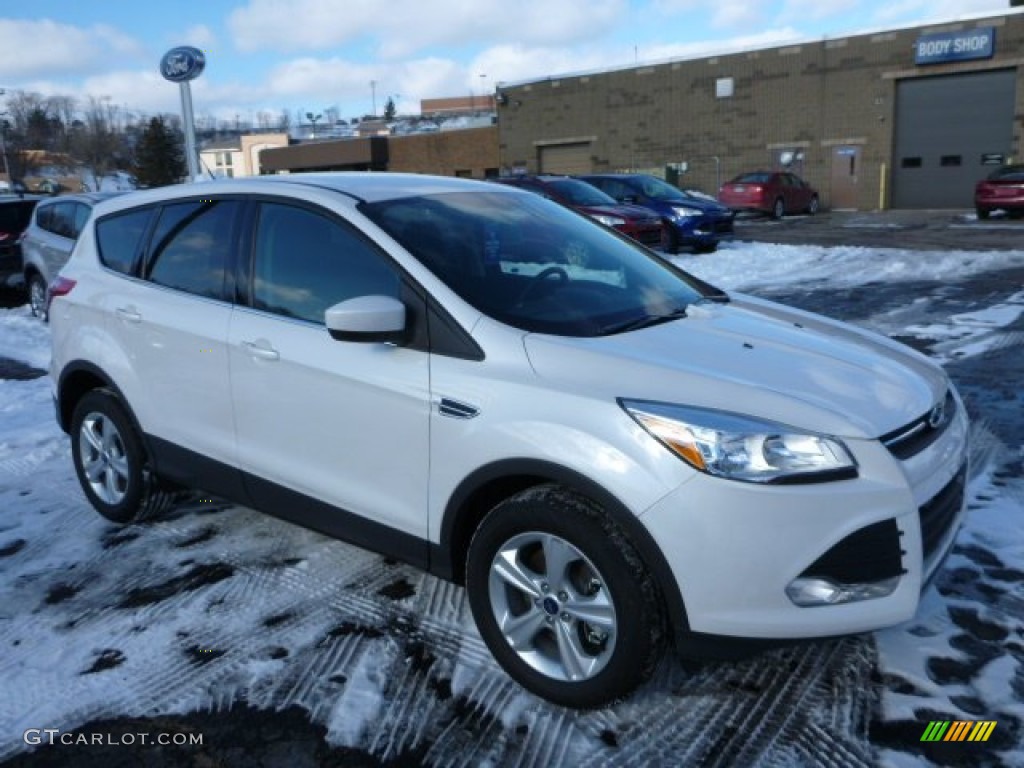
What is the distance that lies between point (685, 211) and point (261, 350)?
13.8 metres

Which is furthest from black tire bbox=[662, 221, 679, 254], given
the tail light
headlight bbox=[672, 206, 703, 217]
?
the tail light

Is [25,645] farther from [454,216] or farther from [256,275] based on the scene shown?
[454,216]

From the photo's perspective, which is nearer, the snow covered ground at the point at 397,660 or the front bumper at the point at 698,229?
the snow covered ground at the point at 397,660

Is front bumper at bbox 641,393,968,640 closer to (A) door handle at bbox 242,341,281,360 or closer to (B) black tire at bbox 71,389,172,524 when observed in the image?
(A) door handle at bbox 242,341,281,360

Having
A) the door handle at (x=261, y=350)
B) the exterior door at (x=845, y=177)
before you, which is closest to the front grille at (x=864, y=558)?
the door handle at (x=261, y=350)

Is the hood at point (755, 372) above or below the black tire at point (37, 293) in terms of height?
above

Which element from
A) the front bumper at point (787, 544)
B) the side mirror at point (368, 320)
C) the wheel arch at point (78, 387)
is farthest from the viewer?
the wheel arch at point (78, 387)

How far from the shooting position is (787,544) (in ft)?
8.30

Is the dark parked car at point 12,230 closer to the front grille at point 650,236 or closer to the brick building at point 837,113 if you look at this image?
the front grille at point 650,236

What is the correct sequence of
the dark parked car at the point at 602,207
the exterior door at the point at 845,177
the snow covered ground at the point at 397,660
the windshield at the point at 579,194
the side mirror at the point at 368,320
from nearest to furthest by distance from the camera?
the snow covered ground at the point at 397,660 < the side mirror at the point at 368,320 < the dark parked car at the point at 602,207 < the windshield at the point at 579,194 < the exterior door at the point at 845,177

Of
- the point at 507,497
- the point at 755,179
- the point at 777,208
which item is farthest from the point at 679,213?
the point at 507,497

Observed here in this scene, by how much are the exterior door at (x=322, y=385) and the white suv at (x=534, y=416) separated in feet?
Result: 0.04

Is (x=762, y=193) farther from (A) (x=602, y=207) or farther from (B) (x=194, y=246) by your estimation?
(B) (x=194, y=246)

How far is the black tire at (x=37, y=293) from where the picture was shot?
11422 millimetres
